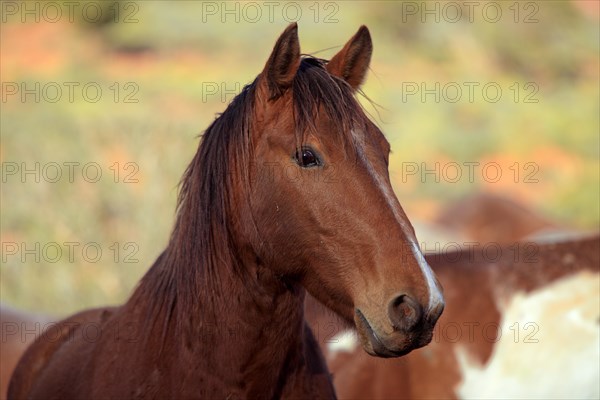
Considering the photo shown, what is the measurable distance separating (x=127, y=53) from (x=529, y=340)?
29134 millimetres

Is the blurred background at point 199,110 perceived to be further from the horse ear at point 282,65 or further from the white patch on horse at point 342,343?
the white patch on horse at point 342,343

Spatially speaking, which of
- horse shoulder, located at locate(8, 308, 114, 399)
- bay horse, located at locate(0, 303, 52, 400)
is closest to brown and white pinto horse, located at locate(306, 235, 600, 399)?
horse shoulder, located at locate(8, 308, 114, 399)

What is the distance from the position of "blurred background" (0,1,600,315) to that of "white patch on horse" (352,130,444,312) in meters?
0.69

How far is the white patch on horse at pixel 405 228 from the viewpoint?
2340 millimetres

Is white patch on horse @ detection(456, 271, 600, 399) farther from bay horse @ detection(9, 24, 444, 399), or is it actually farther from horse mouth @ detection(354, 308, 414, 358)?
horse mouth @ detection(354, 308, 414, 358)

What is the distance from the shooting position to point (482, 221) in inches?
389

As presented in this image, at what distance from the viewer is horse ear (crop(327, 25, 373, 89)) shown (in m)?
2.95

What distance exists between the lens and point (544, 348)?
399 centimetres

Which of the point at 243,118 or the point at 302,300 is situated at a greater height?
the point at 243,118

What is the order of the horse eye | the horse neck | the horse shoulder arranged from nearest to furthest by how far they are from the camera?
the horse eye → the horse neck → the horse shoulder

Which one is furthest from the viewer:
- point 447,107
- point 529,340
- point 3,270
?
point 447,107

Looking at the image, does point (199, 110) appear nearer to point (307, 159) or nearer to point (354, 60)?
point (354, 60)

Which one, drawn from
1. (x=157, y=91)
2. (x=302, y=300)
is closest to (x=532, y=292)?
(x=302, y=300)

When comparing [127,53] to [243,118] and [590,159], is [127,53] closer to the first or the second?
[590,159]
